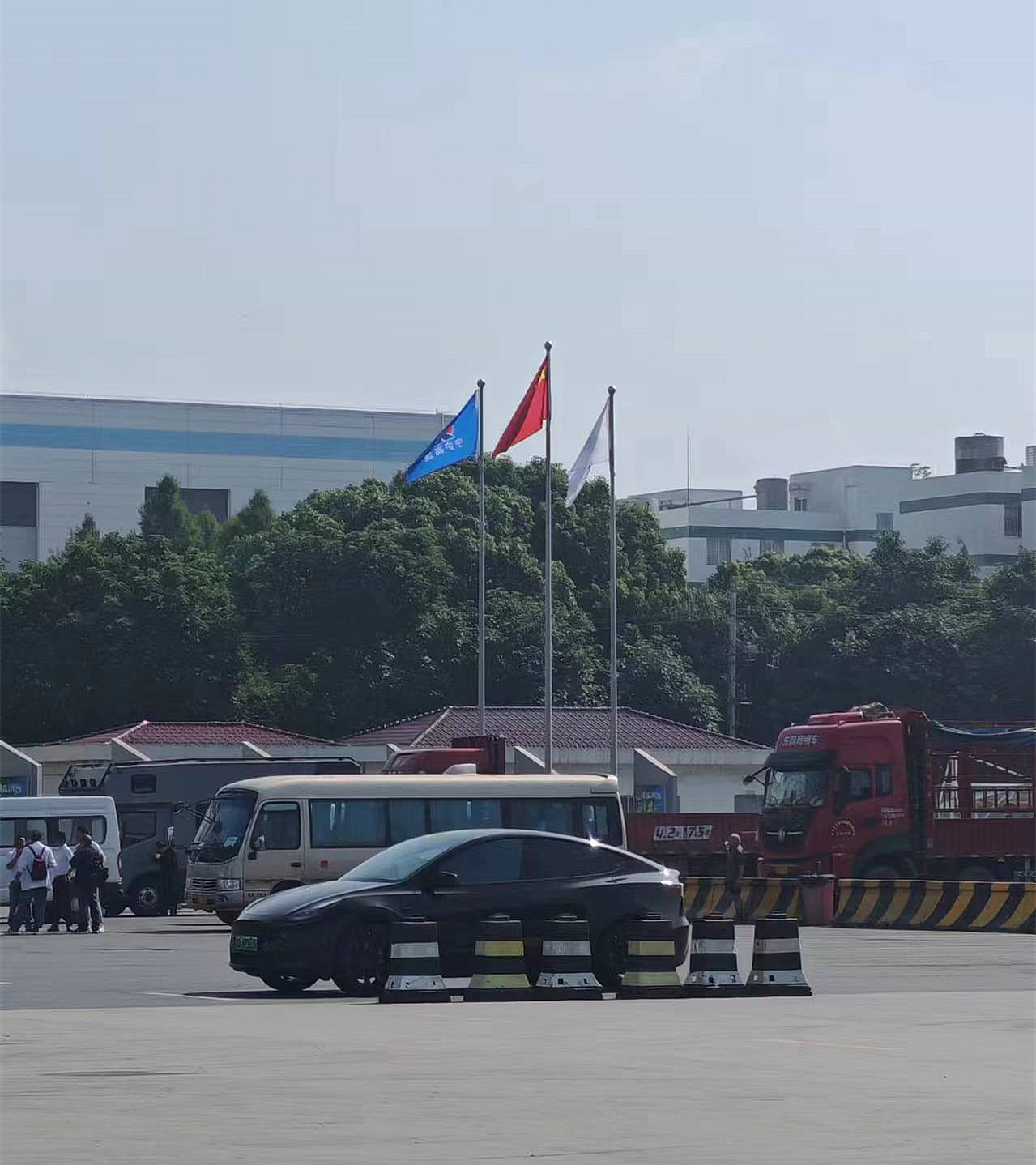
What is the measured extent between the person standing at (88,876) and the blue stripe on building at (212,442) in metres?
90.4

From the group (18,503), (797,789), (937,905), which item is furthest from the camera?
(18,503)

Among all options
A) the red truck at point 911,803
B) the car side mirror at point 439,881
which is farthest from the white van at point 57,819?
the car side mirror at point 439,881

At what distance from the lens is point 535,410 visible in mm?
47375

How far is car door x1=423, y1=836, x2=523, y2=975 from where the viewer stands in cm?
2006

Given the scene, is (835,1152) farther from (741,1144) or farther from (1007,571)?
(1007,571)

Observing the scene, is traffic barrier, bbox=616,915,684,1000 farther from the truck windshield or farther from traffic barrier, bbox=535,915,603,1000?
the truck windshield

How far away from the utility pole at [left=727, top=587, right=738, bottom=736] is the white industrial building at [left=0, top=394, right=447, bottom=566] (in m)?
49.2

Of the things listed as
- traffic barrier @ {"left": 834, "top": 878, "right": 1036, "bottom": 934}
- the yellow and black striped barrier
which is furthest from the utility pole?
traffic barrier @ {"left": 834, "top": 878, "right": 1036, "bottom": 934}


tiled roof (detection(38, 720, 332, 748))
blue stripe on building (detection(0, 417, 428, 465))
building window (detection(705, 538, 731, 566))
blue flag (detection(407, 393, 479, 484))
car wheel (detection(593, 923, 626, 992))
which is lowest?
car wheel (detection(593, 923, 626, 992))

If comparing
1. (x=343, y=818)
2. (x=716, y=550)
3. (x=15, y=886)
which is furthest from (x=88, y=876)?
(x=716, y=550)

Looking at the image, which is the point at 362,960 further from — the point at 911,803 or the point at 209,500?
the point at 209,500

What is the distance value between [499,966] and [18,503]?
351 feet

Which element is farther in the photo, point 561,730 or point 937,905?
point 561,730

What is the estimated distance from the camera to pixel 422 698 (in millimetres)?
68562
